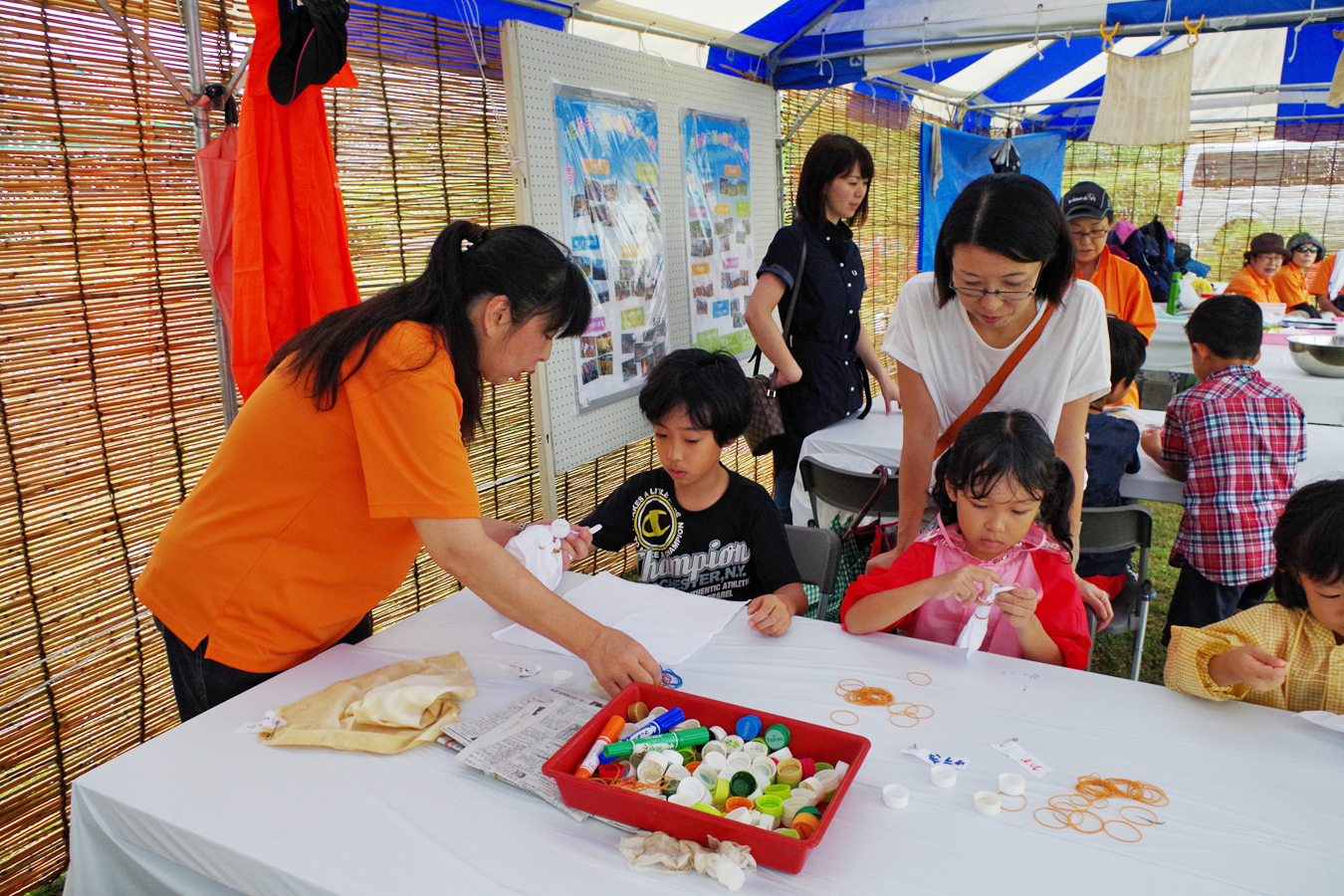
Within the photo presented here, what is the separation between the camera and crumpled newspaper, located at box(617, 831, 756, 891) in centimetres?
94

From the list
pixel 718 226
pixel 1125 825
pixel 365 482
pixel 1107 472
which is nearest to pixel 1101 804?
pixel 1125 825

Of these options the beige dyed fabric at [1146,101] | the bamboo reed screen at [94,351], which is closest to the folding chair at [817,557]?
the bamboo reed screen at [94,351]

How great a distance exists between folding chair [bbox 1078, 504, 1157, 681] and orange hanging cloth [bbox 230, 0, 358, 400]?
1963 mm

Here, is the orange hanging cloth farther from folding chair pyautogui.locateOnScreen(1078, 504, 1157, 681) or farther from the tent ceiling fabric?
folding chair pyautogui.locateOnScreen(1078, 504, 1157, 681)

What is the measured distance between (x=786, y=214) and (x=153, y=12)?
3.78 meters

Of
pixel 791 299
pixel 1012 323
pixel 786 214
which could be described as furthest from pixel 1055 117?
pixel 1012 323

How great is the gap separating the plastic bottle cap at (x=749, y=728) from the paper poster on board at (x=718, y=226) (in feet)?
8.86

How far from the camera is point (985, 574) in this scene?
56.6 inches

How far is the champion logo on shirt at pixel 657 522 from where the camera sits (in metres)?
1.99

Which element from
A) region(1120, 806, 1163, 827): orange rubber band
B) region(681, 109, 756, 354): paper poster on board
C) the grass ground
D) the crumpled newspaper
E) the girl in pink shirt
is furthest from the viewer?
region(681, 109, 756, 354): paper poster on board

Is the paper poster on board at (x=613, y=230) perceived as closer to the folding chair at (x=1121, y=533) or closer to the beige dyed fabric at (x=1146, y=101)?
the folding chair at (x=1121, y=533)

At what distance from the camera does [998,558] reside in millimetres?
1689

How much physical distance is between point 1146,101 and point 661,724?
415cm

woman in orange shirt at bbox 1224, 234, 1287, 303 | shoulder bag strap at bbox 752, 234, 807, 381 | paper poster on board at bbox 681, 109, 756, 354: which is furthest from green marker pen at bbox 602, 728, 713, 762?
woman in orange shirt at bbox 1224, 234, 1287, 303
